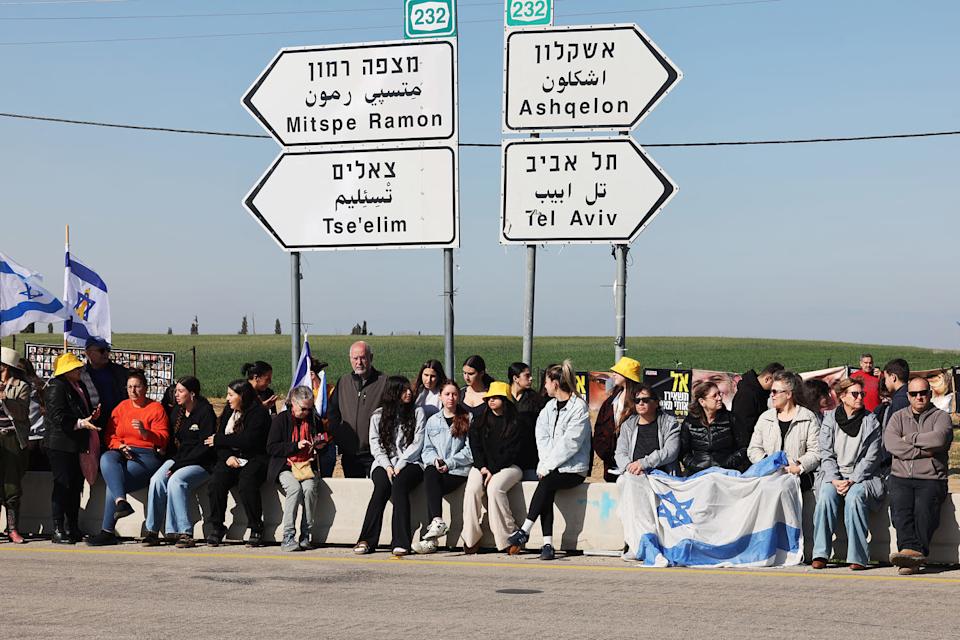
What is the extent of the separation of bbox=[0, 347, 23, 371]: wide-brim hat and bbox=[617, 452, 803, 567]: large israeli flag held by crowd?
6.62 m

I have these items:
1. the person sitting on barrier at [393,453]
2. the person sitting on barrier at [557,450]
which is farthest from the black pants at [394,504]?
the person sitting on barrier at [557,450]

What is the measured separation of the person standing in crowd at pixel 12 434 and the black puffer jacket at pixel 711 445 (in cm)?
687

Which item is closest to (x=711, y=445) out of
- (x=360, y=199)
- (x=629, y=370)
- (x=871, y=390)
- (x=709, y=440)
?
(x=709, y=440)

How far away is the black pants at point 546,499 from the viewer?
1177 cm

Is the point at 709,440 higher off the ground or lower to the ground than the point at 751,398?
lower

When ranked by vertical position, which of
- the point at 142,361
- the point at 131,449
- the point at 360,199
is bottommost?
the point at 131,449

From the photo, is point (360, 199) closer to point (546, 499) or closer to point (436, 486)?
point (436, 486)

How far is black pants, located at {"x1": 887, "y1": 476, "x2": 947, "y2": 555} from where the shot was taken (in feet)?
35.5

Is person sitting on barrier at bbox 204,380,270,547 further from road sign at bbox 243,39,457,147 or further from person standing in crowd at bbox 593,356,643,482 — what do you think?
road sign at bbox 243,39,457,147

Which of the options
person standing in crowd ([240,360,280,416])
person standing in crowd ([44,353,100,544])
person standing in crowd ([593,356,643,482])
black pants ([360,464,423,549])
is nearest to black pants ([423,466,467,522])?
black pants ([360,464,423,549])

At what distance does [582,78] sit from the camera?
15.2 meters

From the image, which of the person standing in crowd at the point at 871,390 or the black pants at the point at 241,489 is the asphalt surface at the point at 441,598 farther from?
the person standing in crowd at the point at 871,390

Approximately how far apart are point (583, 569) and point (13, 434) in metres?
6.30

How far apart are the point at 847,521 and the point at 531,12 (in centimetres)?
866
